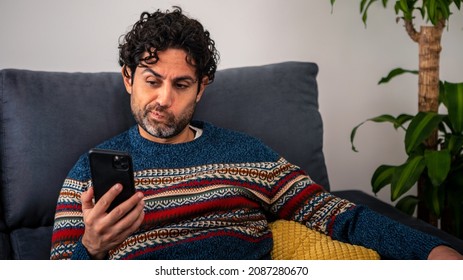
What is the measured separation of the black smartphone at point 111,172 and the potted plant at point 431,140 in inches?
32.7

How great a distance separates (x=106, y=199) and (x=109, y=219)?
0.11 ft


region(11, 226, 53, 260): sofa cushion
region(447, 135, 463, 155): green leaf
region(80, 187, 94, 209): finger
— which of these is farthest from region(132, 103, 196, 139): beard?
region(447, 135, 463, 155): green leaf

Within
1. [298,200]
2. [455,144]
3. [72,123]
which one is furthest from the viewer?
[455,144]

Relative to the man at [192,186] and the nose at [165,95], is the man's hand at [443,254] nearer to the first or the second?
the man at [192,186]

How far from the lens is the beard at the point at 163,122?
49.7 inches

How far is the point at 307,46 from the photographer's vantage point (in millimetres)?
2037

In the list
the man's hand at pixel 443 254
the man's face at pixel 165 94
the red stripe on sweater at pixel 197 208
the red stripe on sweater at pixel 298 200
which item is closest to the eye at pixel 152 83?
the man's face at pixel 165 94

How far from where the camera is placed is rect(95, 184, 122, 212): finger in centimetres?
101

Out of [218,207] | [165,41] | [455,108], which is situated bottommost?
[218,207]

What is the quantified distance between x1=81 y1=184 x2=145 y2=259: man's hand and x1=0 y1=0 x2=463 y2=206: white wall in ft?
2.88

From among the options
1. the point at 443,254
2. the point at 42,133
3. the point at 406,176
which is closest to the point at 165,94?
the point at 42,133

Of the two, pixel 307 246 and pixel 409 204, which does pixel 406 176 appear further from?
pixel 307 246
